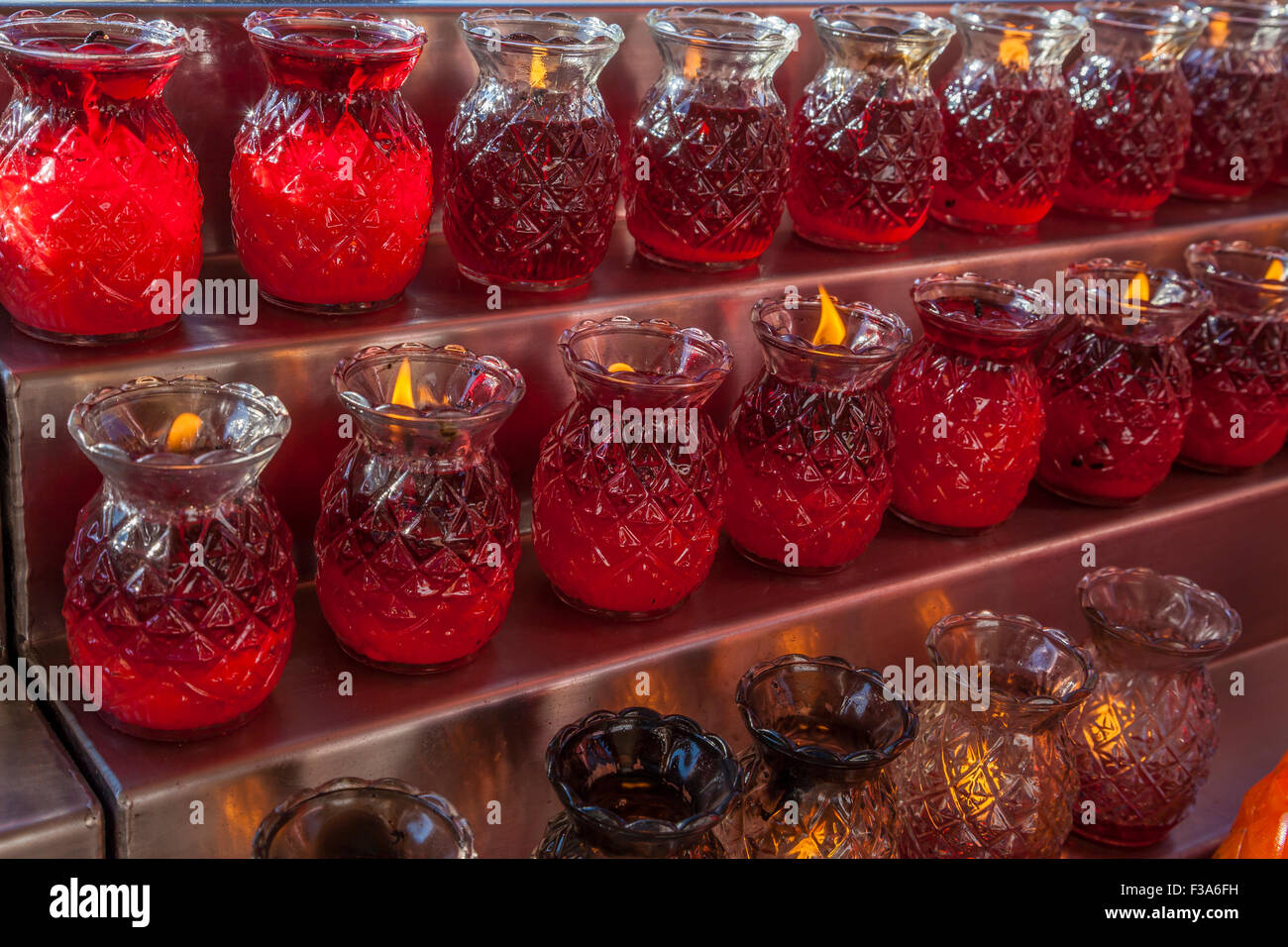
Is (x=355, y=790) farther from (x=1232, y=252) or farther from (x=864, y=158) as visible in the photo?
(x=1232, y=252)

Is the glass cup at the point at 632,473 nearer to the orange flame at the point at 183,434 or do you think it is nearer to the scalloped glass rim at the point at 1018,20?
the orange flame at the point at 183,434

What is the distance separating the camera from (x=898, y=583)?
133 cm

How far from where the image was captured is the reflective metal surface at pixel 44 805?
3.09ft

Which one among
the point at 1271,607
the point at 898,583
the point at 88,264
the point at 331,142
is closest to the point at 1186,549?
the point at 1271,607

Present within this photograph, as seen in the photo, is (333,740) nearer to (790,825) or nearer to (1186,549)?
(790,825)

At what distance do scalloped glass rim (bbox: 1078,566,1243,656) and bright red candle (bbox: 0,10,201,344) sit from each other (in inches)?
35.0

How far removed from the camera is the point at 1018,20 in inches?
62.2

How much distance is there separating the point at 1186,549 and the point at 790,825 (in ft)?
2.74

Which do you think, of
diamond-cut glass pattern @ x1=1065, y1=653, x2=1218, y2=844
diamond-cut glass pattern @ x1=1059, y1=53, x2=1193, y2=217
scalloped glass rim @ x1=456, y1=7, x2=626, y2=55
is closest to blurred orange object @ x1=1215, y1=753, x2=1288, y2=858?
diamond-cut glass pattern @ x1=1065, y1=653, x2=1218, y2=844

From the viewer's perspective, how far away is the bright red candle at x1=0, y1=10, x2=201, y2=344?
1.00 meters

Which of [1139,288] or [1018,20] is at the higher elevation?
[1018,20]

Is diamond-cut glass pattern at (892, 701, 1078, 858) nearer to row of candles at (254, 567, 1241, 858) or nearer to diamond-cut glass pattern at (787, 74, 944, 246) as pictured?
row of candles at (254, 567, 1241, 858)

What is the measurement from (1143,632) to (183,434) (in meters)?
0.91

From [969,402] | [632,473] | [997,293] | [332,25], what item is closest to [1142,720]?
[969,402]
